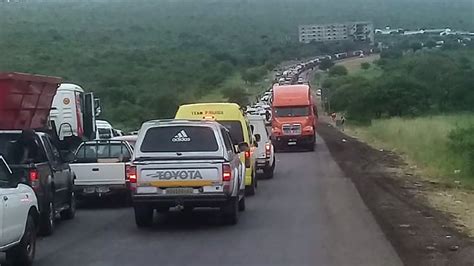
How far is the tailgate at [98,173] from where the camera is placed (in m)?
22.2

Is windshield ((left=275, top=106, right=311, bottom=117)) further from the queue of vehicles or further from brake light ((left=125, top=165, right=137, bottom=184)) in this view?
brake light ((left=125, top=165, right=137, bottom=184))

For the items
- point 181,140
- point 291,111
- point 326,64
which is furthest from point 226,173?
point 326,64

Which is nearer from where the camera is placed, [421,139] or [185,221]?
[185,221]

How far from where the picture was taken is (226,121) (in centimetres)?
2434

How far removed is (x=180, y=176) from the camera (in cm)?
1748

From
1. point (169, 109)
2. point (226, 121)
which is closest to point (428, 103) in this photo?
point (169, 109)

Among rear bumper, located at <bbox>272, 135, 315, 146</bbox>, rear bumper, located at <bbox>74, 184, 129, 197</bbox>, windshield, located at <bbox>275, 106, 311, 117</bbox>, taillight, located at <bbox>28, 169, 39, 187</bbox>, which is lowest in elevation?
rear bumper, located at <bbox>272, 135, 315, 146</bbox>

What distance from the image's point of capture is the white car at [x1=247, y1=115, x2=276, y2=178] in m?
29.8

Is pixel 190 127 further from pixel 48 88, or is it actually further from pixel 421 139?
pixel 421 139

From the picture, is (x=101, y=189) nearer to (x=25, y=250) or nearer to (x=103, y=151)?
(x=103, y=151)

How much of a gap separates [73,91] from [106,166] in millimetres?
10042

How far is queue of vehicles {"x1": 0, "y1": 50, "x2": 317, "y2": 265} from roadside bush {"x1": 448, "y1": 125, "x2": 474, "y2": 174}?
19.9 ft

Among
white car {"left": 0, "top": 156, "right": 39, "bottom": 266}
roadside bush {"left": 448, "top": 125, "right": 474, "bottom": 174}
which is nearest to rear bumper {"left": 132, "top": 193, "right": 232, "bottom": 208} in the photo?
white car {"left": 0, "top": 156, "right": 39, "bottom": 266}

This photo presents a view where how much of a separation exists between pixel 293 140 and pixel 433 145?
9.21 m
